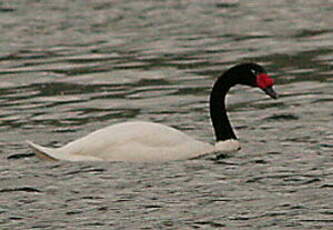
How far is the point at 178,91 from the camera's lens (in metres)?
20.0

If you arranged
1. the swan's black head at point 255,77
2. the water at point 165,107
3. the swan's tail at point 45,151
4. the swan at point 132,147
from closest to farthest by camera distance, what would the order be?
1. the water at point 165,107
2. the swan's tail at point 45,151
3. the swan at point 132,147
4. the swan's black head at point 255,77

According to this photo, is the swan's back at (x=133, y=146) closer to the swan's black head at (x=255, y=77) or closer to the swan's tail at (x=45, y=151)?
the swan's tail at (x=45, y=151)

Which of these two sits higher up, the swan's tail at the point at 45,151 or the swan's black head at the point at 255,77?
the swan's black head at the point at 255,77

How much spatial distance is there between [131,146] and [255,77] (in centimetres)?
205

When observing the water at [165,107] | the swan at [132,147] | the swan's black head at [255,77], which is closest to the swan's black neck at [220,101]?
the swan's black head at [255,77]

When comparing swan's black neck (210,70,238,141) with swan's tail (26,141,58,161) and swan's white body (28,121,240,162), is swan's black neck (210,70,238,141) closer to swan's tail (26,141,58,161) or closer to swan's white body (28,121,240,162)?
swan's white body (28,121,240,162)

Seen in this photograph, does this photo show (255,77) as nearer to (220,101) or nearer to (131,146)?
(220,101)

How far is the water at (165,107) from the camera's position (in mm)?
12602

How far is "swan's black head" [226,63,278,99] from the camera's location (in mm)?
16031

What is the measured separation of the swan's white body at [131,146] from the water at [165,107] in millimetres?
133

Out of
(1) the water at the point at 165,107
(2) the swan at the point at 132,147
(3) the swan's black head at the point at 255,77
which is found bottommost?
(1) the water at the point at 165,107

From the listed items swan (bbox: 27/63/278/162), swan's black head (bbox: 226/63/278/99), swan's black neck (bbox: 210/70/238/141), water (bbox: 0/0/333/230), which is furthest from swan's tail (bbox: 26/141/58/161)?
swan's black head (bbox: 226/63/278/99)

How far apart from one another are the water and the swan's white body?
0.13 m

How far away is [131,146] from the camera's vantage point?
14914mm
